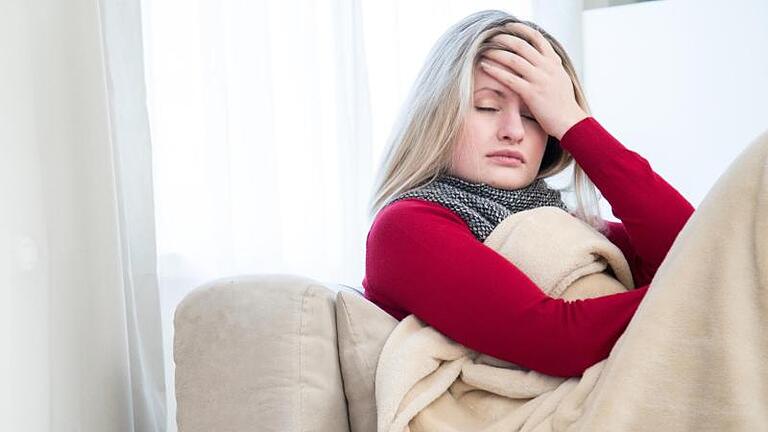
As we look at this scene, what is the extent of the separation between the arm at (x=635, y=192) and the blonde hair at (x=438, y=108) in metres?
0.15

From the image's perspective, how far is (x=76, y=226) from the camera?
1.48 m

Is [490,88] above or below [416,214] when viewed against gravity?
above

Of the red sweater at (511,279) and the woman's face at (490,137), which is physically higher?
the woman's face at (490,137)

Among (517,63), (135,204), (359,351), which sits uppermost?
(517,63)

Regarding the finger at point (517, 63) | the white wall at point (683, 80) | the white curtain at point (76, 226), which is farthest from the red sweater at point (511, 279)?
the white wall at point (683, 80)

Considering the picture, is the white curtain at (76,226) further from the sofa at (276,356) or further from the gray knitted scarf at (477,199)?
the gray knitted scarf at (477,199)

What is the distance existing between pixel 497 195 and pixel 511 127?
0.35ft

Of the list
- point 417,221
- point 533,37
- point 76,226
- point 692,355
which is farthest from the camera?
point 533,37

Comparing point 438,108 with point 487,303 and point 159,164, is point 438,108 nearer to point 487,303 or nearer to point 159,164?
point 487,303

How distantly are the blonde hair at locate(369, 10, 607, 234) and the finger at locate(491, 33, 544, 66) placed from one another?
2 centimetres

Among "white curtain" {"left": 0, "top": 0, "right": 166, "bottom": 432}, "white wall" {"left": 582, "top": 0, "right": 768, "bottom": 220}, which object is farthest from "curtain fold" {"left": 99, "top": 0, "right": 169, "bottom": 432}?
"white wall" {"left": 582, "top": 0, "right": 768, "bottom": 220}

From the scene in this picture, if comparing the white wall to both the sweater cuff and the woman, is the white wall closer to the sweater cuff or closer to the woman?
the woman

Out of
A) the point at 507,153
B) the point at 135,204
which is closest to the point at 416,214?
the point at 507,153

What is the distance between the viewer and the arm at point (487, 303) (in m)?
1.24
